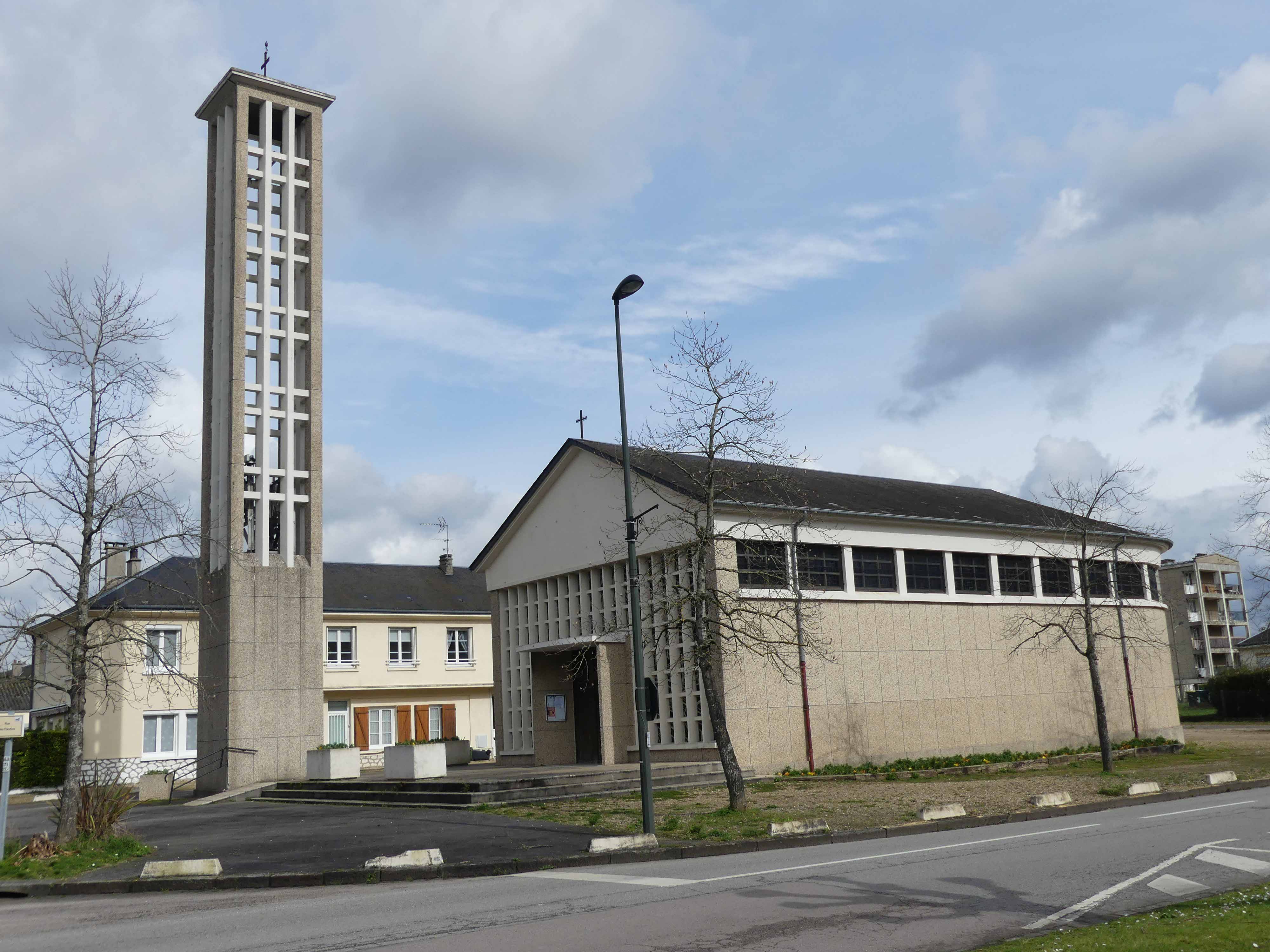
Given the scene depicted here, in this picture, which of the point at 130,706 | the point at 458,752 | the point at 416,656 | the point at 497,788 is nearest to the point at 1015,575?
the point at 497,788

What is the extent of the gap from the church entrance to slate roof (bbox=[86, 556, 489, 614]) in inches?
488

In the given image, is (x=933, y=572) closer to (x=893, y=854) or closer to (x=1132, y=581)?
(x=1132, y=581)

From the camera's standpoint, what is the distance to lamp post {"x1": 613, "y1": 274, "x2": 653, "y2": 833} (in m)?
14.9

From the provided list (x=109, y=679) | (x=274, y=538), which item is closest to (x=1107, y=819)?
(x=109, y=679)

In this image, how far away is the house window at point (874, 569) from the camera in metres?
28.0

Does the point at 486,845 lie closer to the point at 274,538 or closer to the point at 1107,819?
the point at 1107,819

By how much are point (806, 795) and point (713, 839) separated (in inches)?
268

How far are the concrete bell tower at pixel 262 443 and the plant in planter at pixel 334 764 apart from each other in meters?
1.28

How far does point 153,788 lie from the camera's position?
29.5 meters

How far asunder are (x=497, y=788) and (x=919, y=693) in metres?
12.3

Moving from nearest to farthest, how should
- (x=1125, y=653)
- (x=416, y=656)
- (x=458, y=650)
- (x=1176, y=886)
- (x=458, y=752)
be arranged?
(x=1176, y=886), (x=1125, y=653), (x=458, y=752), (x=416, y=656), (x=458, y=650)

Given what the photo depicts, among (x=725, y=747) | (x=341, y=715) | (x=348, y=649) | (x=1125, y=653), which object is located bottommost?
(x=725, y=747)

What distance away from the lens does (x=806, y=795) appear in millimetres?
20734

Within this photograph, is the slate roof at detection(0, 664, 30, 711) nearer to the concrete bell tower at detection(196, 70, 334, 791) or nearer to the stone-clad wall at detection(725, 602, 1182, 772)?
the concrete bell tower at detection(196, 70, 334, 791)
